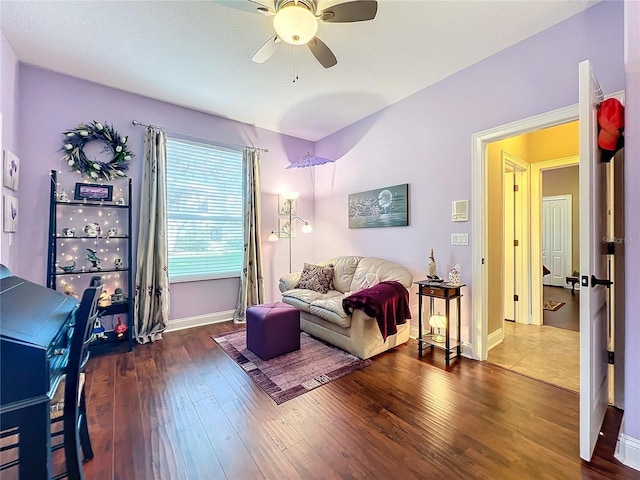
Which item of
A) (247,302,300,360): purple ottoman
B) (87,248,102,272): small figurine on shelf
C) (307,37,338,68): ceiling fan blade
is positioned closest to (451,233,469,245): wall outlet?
(247,302,300,360): purple ottoman

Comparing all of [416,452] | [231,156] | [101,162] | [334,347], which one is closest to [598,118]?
[416,452]

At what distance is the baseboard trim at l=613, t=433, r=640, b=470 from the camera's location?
145 centimetres

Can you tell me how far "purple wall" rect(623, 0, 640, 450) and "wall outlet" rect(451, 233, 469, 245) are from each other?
1285 mm

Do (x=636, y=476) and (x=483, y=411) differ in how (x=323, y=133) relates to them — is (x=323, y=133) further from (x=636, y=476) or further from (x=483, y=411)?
(x=636, y=476)

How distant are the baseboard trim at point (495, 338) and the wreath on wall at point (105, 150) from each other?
459 centimetres

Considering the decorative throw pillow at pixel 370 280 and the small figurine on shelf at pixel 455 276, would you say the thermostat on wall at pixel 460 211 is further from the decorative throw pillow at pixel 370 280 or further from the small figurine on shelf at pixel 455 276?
the decorative throw pillow at pixel 370 280

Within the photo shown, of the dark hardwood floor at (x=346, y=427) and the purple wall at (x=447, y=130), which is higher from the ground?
the purple wall at (x=447, y=130)

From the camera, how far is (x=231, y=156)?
4.11m

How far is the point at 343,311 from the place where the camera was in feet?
9.11

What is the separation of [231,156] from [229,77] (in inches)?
51.7

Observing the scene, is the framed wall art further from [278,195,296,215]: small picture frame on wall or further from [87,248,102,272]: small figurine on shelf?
[87,248,102,272]: small figurine on shelf

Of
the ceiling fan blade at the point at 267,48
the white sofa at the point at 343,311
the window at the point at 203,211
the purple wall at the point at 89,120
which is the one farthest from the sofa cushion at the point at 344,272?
the ceiling fan blade at the point at 267,48

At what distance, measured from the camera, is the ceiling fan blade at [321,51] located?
6.70 ft

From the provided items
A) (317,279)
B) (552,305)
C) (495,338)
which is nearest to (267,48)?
(317,279)
